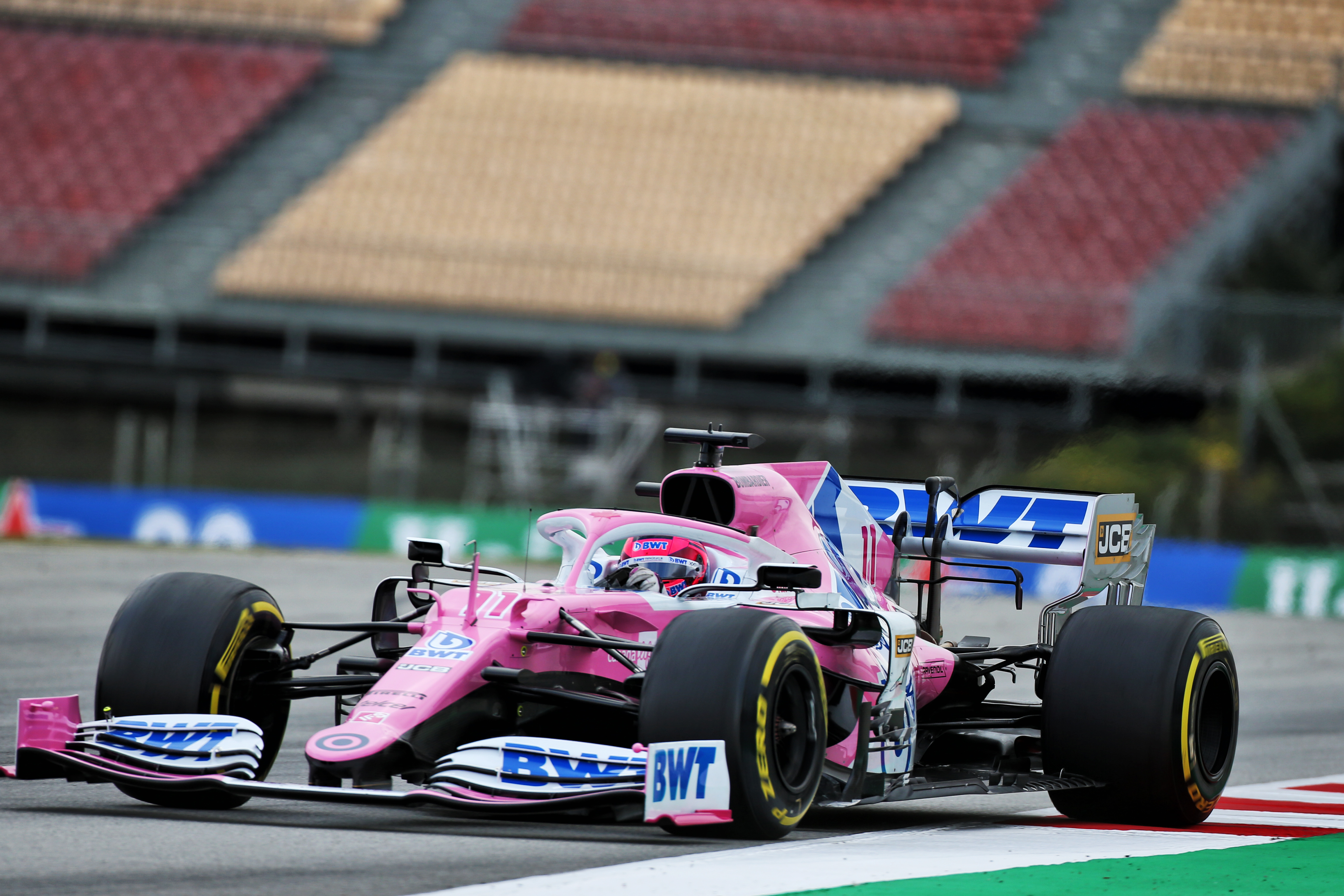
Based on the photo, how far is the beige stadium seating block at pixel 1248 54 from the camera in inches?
1120

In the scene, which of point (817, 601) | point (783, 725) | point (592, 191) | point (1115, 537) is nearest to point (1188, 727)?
point (1115, 537)

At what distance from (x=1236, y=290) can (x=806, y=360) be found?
5886mm

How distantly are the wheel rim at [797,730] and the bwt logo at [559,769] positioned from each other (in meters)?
0.63

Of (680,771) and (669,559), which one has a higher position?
(669,559)

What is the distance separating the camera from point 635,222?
27.4m

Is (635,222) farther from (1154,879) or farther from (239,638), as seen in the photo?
(1154,879)

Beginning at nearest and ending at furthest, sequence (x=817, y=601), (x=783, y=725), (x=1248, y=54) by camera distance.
→ 1. (x=783, y=725)
2. (x=817, y=601)
3. (x=1248, y=54)

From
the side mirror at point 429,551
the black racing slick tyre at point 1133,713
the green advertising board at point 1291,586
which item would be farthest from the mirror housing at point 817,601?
the green advertising board at point 1291,586

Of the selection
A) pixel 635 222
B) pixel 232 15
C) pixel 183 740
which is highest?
pixel 232 15

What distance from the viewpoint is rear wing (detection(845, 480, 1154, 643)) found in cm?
886

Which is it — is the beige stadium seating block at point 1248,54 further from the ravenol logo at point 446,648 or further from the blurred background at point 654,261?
the ravenol logo at point 446,648

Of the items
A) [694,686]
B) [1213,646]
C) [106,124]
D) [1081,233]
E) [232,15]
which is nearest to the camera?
[694,686]

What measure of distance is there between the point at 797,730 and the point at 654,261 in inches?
790

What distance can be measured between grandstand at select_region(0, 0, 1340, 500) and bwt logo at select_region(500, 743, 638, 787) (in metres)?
16.4
